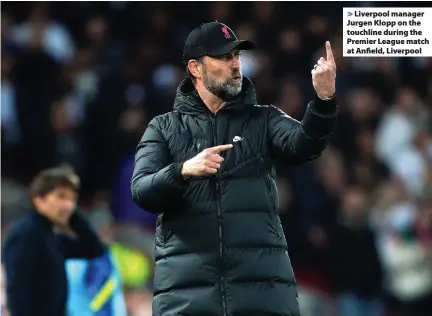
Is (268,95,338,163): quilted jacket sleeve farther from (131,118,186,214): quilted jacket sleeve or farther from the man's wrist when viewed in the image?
(131,118,186,214): quilted jacket sleeve

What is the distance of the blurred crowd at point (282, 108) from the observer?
9.57 m

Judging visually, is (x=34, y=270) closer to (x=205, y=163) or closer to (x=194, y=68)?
(x=194, y=68)

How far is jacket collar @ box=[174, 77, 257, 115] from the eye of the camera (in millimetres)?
4434

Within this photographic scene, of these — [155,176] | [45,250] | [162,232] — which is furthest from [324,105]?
[45,250]

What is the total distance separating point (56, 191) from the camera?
20.3 ft

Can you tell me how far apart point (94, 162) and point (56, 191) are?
4.02m

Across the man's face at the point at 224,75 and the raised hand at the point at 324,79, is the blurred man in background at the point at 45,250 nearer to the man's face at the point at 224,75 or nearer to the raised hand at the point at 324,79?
the man's face at the point at 224,75

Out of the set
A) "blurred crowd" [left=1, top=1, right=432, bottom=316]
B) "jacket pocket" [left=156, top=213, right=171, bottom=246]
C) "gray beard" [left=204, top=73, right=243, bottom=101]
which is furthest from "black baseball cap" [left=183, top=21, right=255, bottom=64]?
"blurred crowd" [left=1, top=1, right=432, bottom=316]

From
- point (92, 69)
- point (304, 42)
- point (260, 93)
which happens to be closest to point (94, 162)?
point (92, 69)

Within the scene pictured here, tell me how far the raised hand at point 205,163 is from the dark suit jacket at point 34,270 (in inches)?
80.4

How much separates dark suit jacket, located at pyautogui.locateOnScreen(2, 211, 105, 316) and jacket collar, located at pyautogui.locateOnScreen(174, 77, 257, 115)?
66.7 inches

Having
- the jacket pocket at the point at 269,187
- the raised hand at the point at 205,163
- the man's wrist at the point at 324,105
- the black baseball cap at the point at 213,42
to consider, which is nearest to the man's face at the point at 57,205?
the black baseball cap at the point at 213,42

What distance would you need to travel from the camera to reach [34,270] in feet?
19.1

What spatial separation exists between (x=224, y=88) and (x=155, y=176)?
0.52 meters
